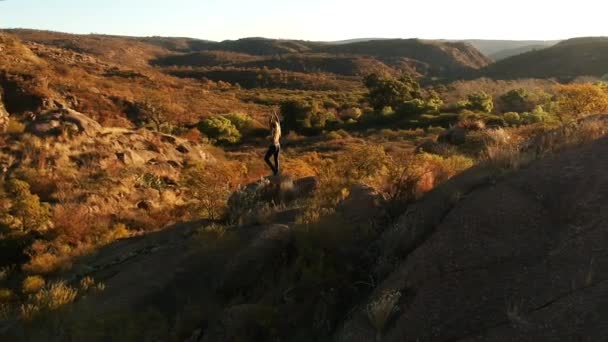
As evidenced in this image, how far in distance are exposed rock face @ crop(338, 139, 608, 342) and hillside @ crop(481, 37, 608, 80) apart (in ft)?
339

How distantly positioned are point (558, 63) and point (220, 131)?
97199mm

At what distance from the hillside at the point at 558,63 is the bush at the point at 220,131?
78.9m

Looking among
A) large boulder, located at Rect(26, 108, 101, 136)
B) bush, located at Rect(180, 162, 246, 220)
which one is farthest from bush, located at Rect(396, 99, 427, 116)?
large boulder, located at Rect(26, 108, 101, 136)

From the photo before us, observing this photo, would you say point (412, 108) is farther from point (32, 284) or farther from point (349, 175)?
point (32, 284)

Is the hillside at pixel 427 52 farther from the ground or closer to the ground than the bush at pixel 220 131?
farther from the ground

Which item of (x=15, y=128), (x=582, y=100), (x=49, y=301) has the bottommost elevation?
(x=49, y=301)

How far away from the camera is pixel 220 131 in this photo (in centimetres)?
3681

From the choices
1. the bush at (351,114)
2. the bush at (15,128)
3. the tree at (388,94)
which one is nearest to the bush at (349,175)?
the bush at (15,128)

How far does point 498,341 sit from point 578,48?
133 metres

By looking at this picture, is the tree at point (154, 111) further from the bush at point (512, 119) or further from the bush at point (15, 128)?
the bush at point (512, 119)

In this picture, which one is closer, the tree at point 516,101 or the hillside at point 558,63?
the tree at point 516,101

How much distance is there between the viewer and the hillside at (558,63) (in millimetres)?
101750

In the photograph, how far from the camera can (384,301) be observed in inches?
Result: 187

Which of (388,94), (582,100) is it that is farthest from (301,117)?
(582,100)
